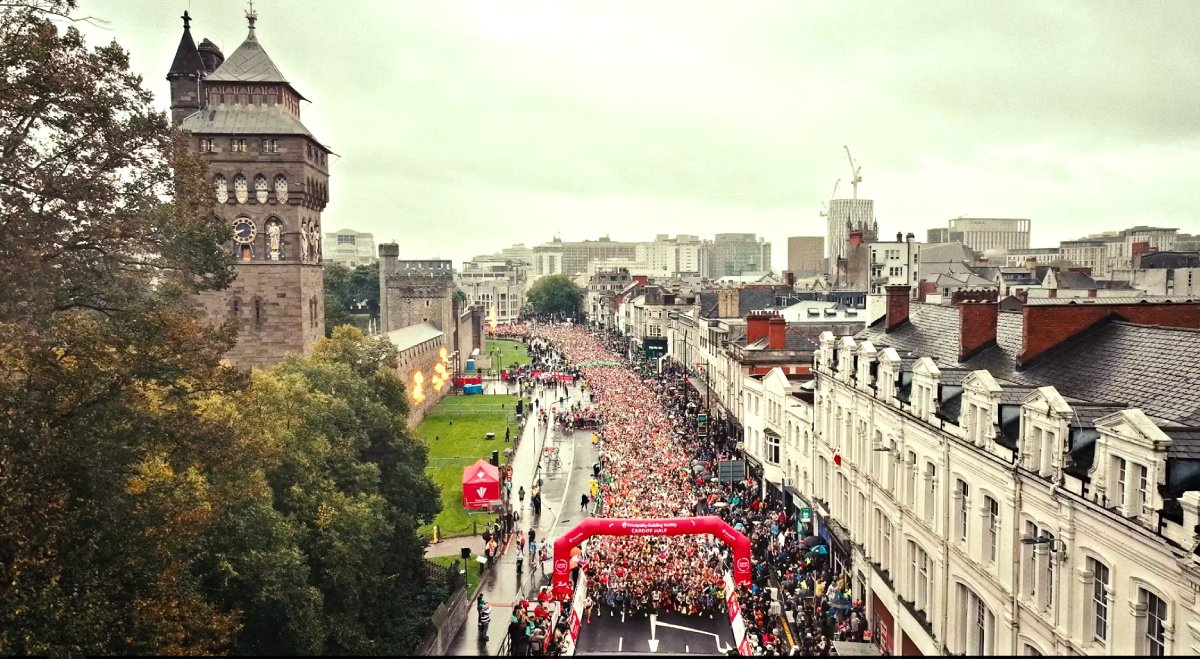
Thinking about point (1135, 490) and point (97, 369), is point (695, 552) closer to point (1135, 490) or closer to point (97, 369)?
point (1135, 490)

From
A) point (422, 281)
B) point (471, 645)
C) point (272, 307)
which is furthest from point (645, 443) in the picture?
point (422, 281)

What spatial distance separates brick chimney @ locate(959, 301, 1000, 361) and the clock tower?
3160 cm

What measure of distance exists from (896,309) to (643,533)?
1378cm

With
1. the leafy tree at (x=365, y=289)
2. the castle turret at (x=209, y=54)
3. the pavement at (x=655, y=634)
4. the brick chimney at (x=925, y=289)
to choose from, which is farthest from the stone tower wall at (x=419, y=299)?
the pavement at (x=655, y=634)

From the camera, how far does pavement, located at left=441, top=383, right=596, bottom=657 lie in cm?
3067

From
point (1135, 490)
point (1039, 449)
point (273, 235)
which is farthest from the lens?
point (273, 235)

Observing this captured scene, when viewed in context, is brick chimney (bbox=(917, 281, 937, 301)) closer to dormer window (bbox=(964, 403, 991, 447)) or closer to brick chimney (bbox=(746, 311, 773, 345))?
brick chimney (bbox=(746, 311, 773, 345))

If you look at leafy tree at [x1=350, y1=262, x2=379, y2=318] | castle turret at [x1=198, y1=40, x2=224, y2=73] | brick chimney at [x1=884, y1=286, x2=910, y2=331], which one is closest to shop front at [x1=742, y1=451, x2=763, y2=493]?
brick chimney at [x1=884, y1=286, x2=910, y2=331]

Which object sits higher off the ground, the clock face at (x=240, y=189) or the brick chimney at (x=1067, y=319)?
the clock face at (x=240, y=189)

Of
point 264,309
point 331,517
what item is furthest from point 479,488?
point 264,309

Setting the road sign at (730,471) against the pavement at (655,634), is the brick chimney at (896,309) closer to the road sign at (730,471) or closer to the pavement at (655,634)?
the pavement at (655,634)

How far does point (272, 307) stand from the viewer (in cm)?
4450

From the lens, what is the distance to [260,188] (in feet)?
145

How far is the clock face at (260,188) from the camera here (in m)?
44.1
